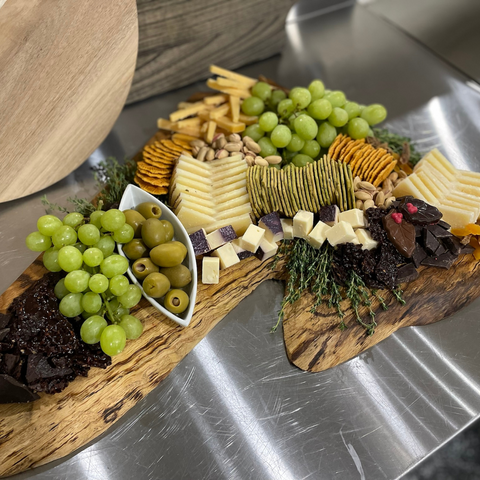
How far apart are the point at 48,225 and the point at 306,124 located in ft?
2.94

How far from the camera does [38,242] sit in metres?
1.18

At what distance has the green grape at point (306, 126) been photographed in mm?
1465

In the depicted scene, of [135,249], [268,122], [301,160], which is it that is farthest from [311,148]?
[135,249]

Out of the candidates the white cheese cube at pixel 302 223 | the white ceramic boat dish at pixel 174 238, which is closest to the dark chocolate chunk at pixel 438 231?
the white cheese cube at pixel 302 223

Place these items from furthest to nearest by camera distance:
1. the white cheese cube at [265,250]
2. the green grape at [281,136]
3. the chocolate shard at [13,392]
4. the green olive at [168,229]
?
the green grape at [281,136] → the white cheese cube at [265,250] → the green olive at [168,229] → the chocolate shard at [13,392]

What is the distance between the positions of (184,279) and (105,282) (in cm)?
22

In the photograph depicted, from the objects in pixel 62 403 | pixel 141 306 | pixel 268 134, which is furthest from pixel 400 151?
pixel 62 403

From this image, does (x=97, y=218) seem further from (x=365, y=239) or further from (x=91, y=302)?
(x=365, y=239)

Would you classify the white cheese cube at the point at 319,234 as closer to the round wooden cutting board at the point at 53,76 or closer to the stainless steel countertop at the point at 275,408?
the stainless steel countertop at the point at 275,408

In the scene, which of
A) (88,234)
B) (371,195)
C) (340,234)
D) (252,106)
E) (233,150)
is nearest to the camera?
(88,234)

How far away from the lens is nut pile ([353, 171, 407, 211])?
1.36 metres

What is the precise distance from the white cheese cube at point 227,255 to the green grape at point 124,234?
0.88 feet

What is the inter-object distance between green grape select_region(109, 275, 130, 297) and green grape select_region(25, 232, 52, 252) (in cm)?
24

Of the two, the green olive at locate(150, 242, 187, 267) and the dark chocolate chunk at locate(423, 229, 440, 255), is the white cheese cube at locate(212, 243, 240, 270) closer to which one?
the green olive at locate(150, 242, 187, 267)
